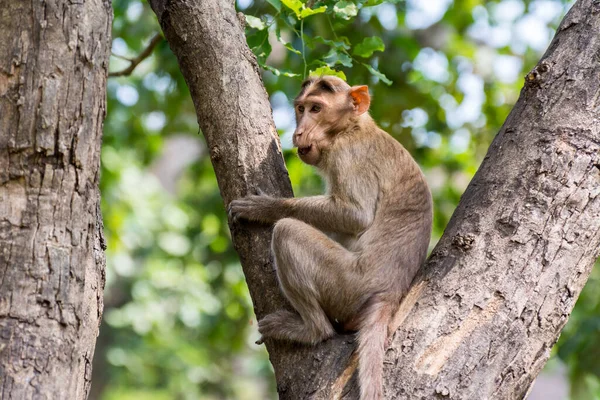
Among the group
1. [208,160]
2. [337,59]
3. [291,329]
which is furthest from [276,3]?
[208,160]

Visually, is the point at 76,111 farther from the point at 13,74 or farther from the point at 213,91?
the point at 213,91

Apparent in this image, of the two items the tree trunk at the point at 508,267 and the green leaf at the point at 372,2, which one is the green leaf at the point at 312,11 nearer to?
the green leaf at the point at 372,2

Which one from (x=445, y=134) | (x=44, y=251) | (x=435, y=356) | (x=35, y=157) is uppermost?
(x=445, y=134)

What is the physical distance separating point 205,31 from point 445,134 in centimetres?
652

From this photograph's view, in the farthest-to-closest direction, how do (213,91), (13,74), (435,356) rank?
(213,91) < (435,356) < (13,74)

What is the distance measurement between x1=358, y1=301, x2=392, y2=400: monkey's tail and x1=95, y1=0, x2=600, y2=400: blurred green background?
1.87 m

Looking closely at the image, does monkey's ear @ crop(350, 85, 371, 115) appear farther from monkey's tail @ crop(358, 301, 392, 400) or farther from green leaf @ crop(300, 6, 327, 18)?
monkey's tail @ crop(358, 301, 392, 400)

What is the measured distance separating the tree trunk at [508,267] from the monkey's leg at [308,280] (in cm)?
9

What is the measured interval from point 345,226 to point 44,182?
8.92ft

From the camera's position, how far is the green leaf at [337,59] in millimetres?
5367

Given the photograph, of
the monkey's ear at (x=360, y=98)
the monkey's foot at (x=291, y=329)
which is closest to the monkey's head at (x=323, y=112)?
the monkey's ear at (x=360, y=98)

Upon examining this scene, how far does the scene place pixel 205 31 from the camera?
489 centimetres

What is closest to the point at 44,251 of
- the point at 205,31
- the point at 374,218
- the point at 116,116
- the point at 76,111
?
the point at 76,111

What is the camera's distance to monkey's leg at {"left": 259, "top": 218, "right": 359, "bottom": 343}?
4469 mm
